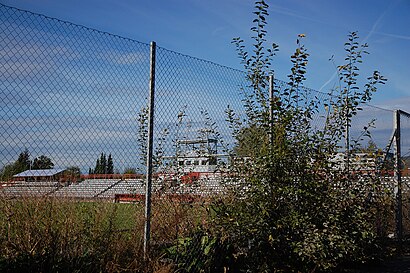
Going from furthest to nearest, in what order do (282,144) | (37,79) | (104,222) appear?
(282,144)
(104,222)
(37,79)

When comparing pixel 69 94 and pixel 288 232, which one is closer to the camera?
pixel 69 94

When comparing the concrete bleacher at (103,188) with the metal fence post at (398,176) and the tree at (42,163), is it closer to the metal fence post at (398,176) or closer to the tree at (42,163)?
the tree at (42,163)

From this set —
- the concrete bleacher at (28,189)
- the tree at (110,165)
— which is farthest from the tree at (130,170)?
the concrete bleacher at (28,189)

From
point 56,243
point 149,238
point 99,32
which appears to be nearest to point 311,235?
point 149,238

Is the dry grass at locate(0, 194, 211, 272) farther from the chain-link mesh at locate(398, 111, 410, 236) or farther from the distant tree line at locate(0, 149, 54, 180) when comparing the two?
the chain-link mesh at locate(398, 111, 410, 236)

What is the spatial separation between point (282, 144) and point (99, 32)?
8.76 ft

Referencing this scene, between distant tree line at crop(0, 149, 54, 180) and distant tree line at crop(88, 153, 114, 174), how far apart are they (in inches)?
18.4

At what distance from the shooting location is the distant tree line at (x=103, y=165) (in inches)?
192

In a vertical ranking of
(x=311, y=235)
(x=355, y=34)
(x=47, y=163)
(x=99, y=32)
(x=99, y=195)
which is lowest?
(x=311, y=235)

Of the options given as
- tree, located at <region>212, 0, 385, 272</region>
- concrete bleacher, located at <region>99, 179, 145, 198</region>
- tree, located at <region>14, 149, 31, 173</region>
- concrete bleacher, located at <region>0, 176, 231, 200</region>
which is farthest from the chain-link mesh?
tree, located at <region>14, 149, 31, 173</region>

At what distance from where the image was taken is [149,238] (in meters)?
5.22

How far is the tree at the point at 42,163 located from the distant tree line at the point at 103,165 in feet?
1.40

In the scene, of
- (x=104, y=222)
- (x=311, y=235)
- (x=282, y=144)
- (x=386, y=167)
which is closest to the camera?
(x=104, y=222)

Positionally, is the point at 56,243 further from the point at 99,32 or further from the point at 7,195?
the point at 99,32
